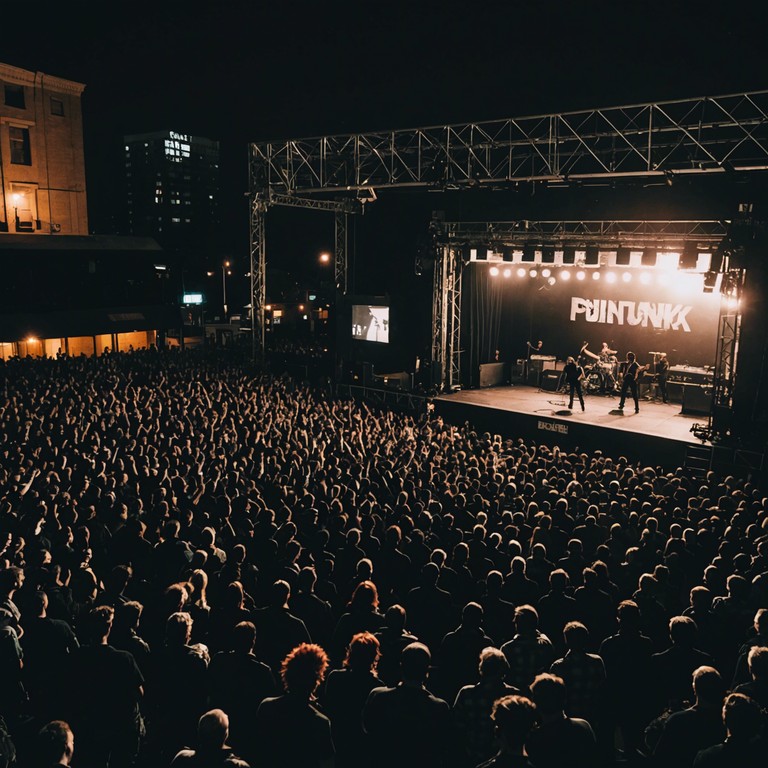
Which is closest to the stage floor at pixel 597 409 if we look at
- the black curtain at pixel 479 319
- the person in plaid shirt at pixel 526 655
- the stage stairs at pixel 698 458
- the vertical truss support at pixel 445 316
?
the stage stairs at pixel 698 458

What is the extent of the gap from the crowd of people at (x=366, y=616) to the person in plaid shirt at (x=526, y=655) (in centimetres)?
1

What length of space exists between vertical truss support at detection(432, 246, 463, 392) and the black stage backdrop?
51 cm

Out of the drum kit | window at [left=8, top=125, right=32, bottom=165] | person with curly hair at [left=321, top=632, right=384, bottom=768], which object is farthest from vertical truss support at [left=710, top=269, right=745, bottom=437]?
window at [left=8, top=125, right=32, bottom=165]

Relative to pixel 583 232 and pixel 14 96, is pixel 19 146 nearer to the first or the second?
pixel 14 96

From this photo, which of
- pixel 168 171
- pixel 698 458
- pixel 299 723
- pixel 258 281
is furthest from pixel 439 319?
pixel 168 171

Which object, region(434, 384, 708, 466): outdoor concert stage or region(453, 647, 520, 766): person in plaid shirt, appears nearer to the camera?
region(453, 647, 520, 766): person in plaid shirt

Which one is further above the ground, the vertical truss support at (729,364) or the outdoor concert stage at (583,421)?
the vertical truss support at (729,364)

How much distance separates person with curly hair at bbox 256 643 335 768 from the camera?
3410mm

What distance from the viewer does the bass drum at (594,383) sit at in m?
22.4

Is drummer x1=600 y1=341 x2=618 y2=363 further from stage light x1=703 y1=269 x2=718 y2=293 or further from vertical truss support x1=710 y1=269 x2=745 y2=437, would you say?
stage light x1=703 y1=269 x2=718 y2=293

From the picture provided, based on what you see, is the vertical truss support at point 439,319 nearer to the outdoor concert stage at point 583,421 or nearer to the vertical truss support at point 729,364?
the outdoor concert stage at point 583,421

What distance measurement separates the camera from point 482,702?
3783 millimetres

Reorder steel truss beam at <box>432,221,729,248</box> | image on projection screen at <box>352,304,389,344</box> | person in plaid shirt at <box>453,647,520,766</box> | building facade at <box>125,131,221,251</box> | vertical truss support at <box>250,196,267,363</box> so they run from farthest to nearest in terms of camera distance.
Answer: building facade at <box>125,131,221,251</box> < image on projection screen at <box>352,304,389,344</box> < vertical truss support at <box>250,196,267,363</box> < steel truss beam at <box>432,221,729,248</box> < person in plaid shirt at <box>453,647,520,766</box>

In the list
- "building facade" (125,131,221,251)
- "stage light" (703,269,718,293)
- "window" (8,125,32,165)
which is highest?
"building facade" (125,131,221,251)
